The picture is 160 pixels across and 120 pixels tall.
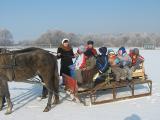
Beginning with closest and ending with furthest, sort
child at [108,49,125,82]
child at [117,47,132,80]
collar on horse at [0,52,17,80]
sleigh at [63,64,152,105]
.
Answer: collar on horse at [0,52,17,80] < sleigh at [63,64,152,105] < child at [108,49,125,82] < child at [117,47,132,80]

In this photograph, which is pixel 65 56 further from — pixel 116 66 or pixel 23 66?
pixel 23 66

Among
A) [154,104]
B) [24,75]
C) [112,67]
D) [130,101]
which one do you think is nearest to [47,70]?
[24,75]

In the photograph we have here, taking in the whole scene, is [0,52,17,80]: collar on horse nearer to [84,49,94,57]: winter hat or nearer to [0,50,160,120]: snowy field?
[0,50,160,120]: snowy field

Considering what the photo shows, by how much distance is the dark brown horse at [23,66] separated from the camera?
22.4 feet

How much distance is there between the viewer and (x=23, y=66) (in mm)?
6918

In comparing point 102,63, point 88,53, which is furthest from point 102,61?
point 88,53

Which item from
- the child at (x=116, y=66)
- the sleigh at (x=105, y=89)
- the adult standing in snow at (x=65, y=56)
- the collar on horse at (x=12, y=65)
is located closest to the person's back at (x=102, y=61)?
the sleigh at (x=105, y=89)

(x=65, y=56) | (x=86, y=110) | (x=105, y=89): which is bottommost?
(x=86, y=110)

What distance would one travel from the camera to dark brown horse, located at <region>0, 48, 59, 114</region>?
6.84 m

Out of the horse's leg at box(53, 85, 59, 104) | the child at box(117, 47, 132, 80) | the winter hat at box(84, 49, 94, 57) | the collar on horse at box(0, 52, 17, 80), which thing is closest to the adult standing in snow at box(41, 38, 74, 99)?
the horse's leg at box(53, 85, 59, 104)

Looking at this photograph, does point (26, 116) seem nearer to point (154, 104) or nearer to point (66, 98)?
point (66, 98)

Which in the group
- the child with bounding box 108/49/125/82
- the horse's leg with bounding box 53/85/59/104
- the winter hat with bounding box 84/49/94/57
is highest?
the winter hat with bounding box 84/49/94/57

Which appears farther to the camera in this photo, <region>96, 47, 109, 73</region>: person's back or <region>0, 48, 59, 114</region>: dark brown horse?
<region>96, 47, 109, 73</region>: person's back

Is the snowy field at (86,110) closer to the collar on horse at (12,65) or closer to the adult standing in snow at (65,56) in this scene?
the adult standing in snow at (65,56)
